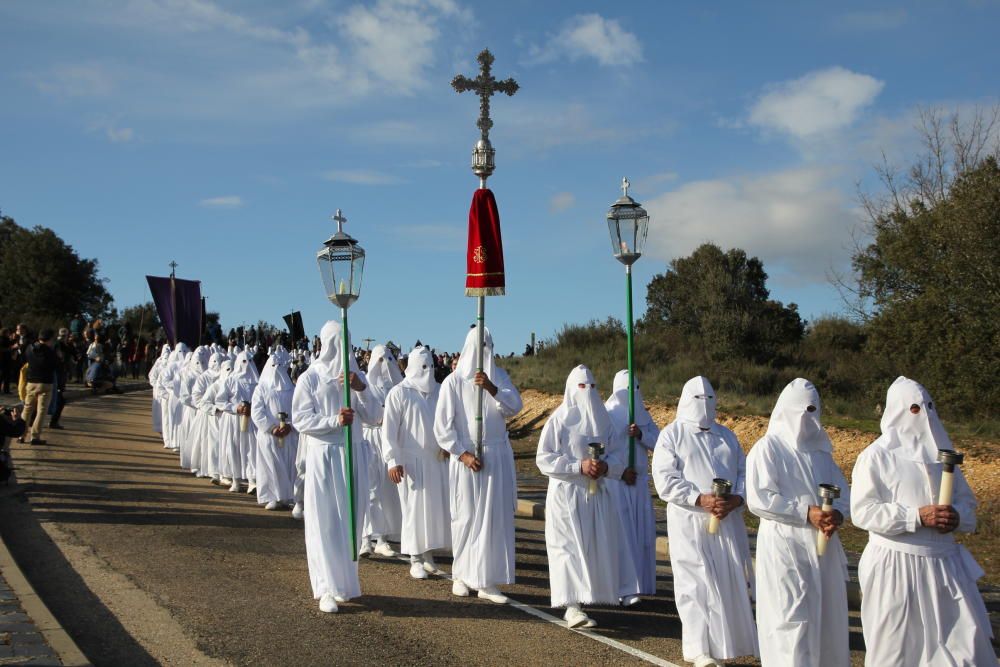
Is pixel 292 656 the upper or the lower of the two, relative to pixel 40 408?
lower

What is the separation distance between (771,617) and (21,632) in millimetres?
4984

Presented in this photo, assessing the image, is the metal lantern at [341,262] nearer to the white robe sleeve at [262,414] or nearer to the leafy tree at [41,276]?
the white robe sleeve at [262,414]

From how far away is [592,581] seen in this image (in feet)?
26.5

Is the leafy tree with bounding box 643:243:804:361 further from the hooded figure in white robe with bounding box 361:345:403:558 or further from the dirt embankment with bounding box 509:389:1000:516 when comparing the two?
the hooded figure in white robe with bounding box 361:345:403:558

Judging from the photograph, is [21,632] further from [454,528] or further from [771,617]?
[771,617]

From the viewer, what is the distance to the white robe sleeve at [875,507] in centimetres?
579

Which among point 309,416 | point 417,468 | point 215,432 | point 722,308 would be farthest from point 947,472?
point 722,308

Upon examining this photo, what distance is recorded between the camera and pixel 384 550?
1122 centimetres

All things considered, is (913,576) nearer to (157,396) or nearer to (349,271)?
(349,271)

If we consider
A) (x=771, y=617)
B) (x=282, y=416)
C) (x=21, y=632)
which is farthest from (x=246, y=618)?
(x=282, y=416)

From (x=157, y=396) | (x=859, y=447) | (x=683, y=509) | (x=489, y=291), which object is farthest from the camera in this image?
(x=157, y=396)

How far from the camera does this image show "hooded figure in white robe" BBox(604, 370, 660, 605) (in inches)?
343

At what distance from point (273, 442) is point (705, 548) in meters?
8.49

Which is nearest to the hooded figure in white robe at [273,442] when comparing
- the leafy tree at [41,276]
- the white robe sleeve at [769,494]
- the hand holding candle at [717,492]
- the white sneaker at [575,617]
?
the white sneaker at [575,617]
